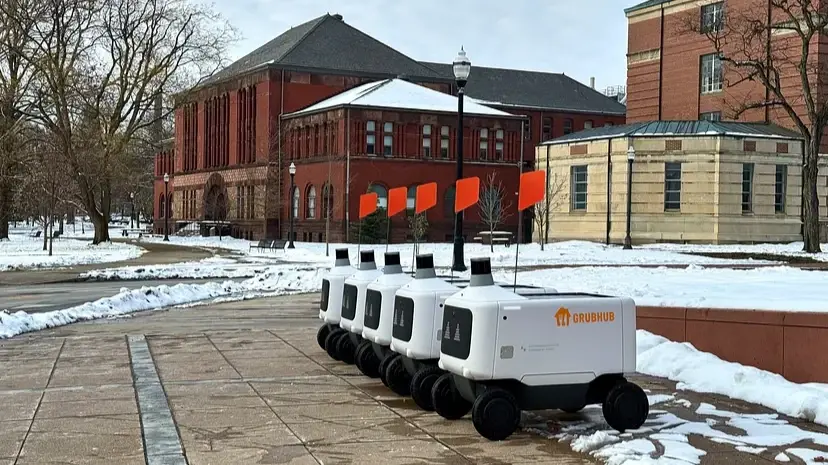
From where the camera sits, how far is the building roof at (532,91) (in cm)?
8706

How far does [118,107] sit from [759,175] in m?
35.5

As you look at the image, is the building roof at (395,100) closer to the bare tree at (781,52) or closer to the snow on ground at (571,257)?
the bare tree at (781,52)

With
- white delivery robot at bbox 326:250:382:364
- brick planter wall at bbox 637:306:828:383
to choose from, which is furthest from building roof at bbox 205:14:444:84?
brick planter wall at bbox 637:306:828:383

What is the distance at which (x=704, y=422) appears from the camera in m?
8.97

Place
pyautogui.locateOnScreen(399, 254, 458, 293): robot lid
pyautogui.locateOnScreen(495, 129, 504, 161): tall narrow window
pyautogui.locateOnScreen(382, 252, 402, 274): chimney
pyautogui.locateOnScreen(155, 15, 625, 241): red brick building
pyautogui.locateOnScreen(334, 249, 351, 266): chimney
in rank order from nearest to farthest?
pyautogui.locateOnScreen(399, 254, 458, 293): robot lid < pyautogui.locateOnScreen(382, 252, 402, 274): chimney < pyautogui.locateOnScreen(334, 249, 351, 266): chimney < pyautogui.locateOnScreen(155, 15, 625, 241): red brick building < pyautogui.locateOnScreen(495, 129, 504, 161): tall narrow window

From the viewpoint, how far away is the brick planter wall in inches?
398

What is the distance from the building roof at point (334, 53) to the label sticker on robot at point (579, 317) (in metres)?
61.5

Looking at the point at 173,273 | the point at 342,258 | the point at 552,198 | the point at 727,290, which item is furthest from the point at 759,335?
the point at 552,198

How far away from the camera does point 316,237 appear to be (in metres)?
63.2

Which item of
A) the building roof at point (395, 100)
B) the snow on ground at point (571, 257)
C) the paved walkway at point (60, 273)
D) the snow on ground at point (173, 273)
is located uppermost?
the building roof at point (395, 100)

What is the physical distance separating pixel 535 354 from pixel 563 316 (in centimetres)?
42

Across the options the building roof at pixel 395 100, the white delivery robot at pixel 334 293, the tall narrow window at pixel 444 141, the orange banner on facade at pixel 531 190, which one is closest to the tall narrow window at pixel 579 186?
the building roof at pixel 395 100

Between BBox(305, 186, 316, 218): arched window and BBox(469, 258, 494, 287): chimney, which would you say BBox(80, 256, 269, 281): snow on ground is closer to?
BBox(469, 258, 494, 287): chimney

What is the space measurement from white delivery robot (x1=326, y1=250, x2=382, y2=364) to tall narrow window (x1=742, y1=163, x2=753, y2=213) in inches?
1439
